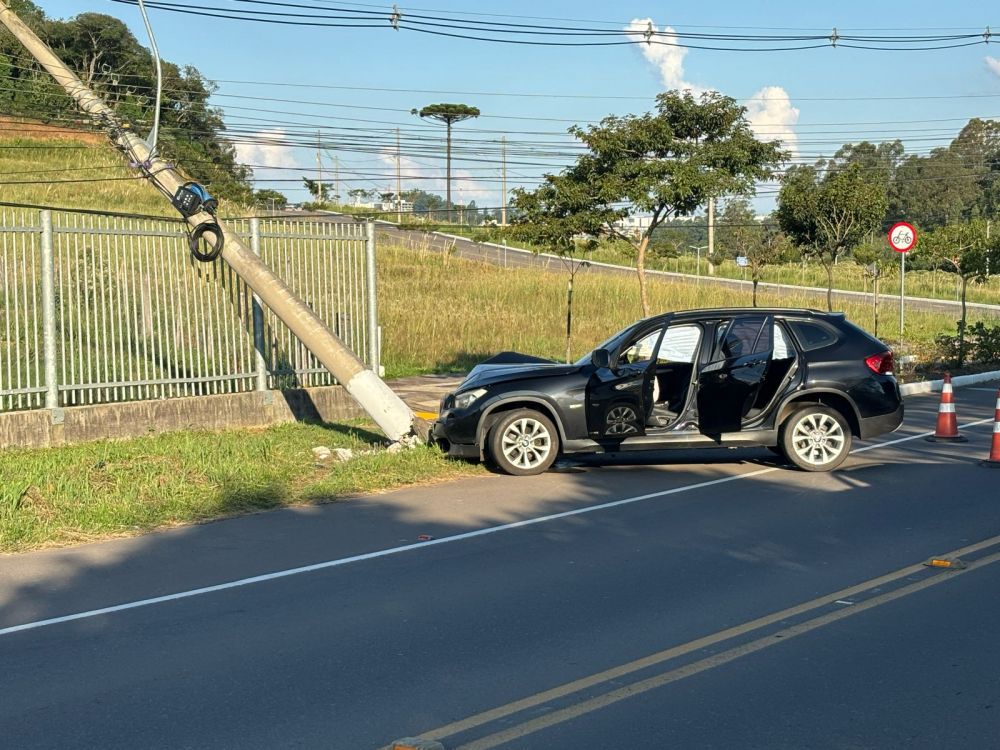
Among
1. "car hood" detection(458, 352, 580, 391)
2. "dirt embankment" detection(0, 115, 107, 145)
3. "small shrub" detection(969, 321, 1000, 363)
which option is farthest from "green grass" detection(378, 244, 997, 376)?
"dirt embankment" detection(0, 115, 107, 145)

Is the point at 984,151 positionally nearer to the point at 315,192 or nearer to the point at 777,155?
the point at 315,192

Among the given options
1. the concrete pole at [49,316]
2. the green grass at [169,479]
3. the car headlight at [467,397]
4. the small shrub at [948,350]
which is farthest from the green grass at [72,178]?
the car headlight at [467,397]

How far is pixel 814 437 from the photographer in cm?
1155

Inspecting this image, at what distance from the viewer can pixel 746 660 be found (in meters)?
5.75

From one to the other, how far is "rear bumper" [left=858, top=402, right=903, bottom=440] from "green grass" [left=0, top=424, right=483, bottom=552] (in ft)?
13.4

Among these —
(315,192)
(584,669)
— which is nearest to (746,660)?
(584,669)

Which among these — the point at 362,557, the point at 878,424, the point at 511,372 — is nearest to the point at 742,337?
the point at 878,424

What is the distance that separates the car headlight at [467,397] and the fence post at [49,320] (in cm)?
471

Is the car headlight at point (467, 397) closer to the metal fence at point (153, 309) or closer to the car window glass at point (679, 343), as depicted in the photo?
the car window glass at point (679, 343)

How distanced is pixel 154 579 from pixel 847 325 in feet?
25.3

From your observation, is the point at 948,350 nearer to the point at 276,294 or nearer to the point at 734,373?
the point at 734,373

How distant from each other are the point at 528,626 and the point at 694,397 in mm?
5443

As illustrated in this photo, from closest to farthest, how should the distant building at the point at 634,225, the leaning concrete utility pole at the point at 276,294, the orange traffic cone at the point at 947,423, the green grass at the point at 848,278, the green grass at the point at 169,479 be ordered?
the green grass at the point at 169,479
the leaning concrete utility pole at the point at 276,294
the orange traffic cone at the point at 947,423
the distant building at the point at 634,225
the green grass at the point at 848,278

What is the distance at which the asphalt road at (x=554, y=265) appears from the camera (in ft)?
151
